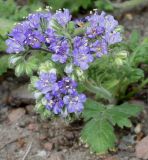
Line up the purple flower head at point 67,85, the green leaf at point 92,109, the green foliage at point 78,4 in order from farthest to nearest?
1. the green foliage at point 78,4
2. the green leaf at point 92,109
3. the purple flower head at point 67,85

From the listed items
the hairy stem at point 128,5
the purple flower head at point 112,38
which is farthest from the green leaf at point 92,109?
the hairy stem at point 128,5

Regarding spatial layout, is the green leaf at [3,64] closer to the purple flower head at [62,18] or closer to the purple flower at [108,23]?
the purple flower head at [62,18]

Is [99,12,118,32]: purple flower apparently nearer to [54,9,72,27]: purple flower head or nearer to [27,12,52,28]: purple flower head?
[54,9,72,27]: purple flower head

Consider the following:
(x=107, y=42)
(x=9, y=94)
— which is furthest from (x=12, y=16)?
(x=107, y=42)

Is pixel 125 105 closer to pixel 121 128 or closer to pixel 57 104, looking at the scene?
pixel 121 128

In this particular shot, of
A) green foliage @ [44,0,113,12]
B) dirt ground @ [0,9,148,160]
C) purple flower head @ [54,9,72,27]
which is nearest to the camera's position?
purple flower head @ [54,9,72,27]

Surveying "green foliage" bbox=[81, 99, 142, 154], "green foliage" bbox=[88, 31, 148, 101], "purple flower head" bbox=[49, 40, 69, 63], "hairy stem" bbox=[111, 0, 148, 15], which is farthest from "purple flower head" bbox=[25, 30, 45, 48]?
"hairy stem" bbox=[111, 0, 148, 15]
